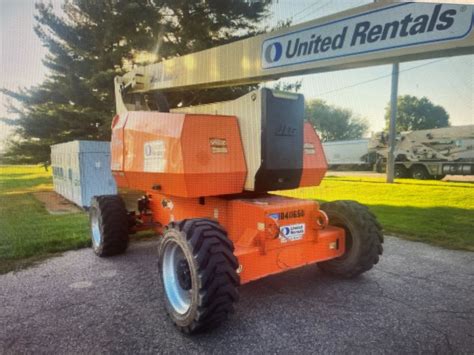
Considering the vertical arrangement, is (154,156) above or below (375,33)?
below

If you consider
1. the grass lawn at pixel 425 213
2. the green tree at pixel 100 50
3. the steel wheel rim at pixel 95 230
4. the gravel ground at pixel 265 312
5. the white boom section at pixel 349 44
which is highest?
the green tree at pixel 100 50

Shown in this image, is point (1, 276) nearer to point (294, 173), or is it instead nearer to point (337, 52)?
point (294, 173)

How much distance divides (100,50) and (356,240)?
39.3 feet

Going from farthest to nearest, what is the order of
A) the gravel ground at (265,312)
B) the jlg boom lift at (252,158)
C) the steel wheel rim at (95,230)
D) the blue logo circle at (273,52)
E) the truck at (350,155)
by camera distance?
the truck at (350,155) → the steel wheel rim at (95,230) → the blue logo circle at (273,52) → the gravel ground at (265,312) → the jlg boom lift at (252,158)

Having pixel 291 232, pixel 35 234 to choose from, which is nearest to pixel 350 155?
pixel 35 234

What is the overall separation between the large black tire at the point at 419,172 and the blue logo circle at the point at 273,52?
21.3 m

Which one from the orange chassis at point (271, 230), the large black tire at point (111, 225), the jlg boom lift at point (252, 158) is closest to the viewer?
the jlg boom lift at point (252, 158)

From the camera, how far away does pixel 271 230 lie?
142 inches

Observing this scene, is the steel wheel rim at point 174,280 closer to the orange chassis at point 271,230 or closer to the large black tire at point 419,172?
the orange chassis at point 271,230

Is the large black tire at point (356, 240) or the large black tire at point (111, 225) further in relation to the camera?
the large black tire at point (111, 225)

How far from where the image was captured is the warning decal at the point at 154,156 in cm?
387

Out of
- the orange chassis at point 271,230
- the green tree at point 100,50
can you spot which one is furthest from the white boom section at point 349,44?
the green tree at point 100,50

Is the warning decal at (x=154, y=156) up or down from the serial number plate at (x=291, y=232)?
up

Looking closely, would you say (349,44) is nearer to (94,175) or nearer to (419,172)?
(94,175)
